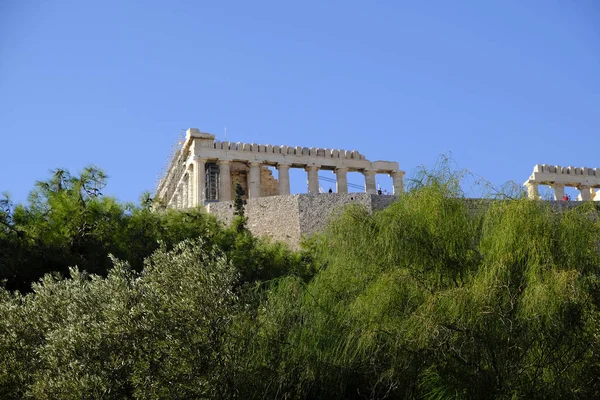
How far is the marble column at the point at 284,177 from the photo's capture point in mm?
32844

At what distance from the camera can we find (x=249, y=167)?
33188 millimetres

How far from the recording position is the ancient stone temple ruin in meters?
35.6

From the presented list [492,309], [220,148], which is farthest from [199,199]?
[492,309]

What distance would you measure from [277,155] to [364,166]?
3.79 m

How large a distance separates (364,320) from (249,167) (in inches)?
925

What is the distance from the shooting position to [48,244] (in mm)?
15125

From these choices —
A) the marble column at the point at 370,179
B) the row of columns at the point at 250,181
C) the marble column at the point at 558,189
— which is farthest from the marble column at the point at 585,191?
the marble column at the point at 370,179

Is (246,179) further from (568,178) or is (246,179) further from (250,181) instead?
(568,178)

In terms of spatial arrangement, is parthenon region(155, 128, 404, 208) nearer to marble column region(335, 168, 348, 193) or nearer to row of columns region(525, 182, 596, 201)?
marble column region(335, 168, 348, 193)

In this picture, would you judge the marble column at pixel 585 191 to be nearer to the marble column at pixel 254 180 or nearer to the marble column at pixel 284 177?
the marble column at pixel 284 177

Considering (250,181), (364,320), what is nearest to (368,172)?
(250,181)

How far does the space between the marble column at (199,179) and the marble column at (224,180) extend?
666mm

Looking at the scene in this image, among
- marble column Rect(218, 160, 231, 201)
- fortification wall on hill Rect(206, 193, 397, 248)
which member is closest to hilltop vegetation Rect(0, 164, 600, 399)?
fortification wall on hill Rect(206, 193, 397, 248)

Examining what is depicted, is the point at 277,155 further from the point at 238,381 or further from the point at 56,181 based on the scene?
the point at 238,381
